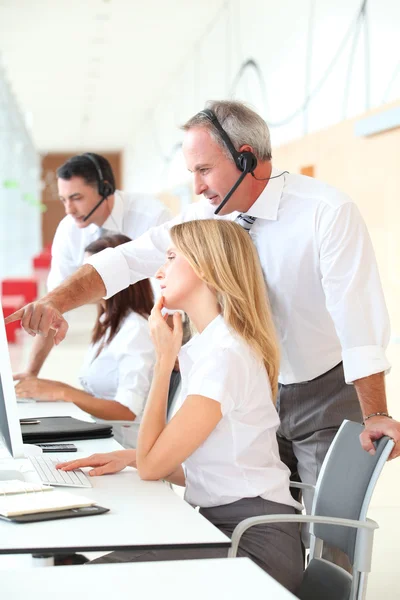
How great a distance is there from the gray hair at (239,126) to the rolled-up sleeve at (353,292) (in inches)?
11.4

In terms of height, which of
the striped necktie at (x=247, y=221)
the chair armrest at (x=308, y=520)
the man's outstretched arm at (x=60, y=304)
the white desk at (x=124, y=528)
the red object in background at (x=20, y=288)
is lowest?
the chair armrest at (x=308, y=520)

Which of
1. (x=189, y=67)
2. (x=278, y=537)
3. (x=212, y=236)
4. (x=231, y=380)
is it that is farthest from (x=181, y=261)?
(x=189, y=67)

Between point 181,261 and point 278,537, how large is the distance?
2.38 feet

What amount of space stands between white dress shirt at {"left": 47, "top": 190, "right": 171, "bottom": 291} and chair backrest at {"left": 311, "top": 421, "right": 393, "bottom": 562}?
251cm

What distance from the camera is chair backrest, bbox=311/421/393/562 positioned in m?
1.97

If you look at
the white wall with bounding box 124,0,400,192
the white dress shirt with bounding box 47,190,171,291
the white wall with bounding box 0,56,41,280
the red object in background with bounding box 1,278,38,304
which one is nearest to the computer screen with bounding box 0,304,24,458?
the white dress shirt with bounding box 47,190,171,291

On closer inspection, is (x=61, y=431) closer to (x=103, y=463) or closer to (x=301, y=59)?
(x=103, y=463)

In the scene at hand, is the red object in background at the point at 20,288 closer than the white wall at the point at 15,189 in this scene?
Yes

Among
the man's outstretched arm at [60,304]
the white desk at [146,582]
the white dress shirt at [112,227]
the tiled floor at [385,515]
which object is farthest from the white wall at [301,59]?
the white desk at [146,582]

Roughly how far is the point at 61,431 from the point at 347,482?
3.02ft

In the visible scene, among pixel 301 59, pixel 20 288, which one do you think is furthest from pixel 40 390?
pixel 20 288

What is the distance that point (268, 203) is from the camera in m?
2.50

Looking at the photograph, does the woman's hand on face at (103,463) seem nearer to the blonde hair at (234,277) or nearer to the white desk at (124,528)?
the white desk at (124,528)

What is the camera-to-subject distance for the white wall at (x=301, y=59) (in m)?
6.61
